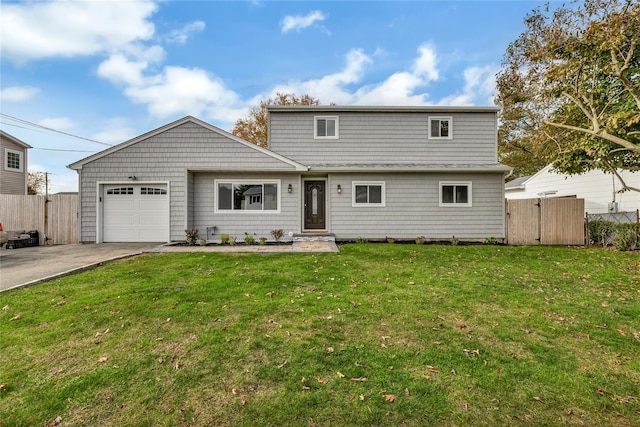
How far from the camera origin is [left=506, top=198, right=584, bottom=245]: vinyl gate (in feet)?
39.0

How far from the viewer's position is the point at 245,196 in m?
12.1

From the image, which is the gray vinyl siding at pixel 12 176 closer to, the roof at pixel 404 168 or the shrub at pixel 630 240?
the roof at pixel 404 168

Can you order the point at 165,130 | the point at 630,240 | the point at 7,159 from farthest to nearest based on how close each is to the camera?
1. the point at 7,159
2. the point at 165,130
3. the point at 630,240

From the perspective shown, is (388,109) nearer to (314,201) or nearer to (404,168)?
(404,168)

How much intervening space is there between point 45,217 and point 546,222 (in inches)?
793

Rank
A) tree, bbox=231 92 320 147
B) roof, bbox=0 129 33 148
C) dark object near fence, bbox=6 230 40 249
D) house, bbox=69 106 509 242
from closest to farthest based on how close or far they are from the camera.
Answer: dark object near fence, bbox=6 230 40 249 → house, bbox=69 106 509 242 → roof, bbox=0 129 33 148 → tree, bbox=231 92 320 147

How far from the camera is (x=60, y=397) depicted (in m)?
2.52

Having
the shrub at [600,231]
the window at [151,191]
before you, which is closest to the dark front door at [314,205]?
the window at [151,191]

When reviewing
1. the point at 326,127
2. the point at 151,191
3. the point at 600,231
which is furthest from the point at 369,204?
the point at 600,231

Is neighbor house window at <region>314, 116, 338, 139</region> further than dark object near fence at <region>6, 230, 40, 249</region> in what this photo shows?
Yes

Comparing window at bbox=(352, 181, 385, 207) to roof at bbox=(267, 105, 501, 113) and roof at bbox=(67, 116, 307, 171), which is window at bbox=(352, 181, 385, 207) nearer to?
roof at bbox=(67, 116, 307, 171)

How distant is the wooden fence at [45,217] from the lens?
38.2 ft

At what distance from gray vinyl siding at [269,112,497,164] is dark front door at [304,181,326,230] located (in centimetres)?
114

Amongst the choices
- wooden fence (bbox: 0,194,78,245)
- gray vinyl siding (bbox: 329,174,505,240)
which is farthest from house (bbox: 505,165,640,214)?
wooden fence (bbox: 0,194,78,245)
